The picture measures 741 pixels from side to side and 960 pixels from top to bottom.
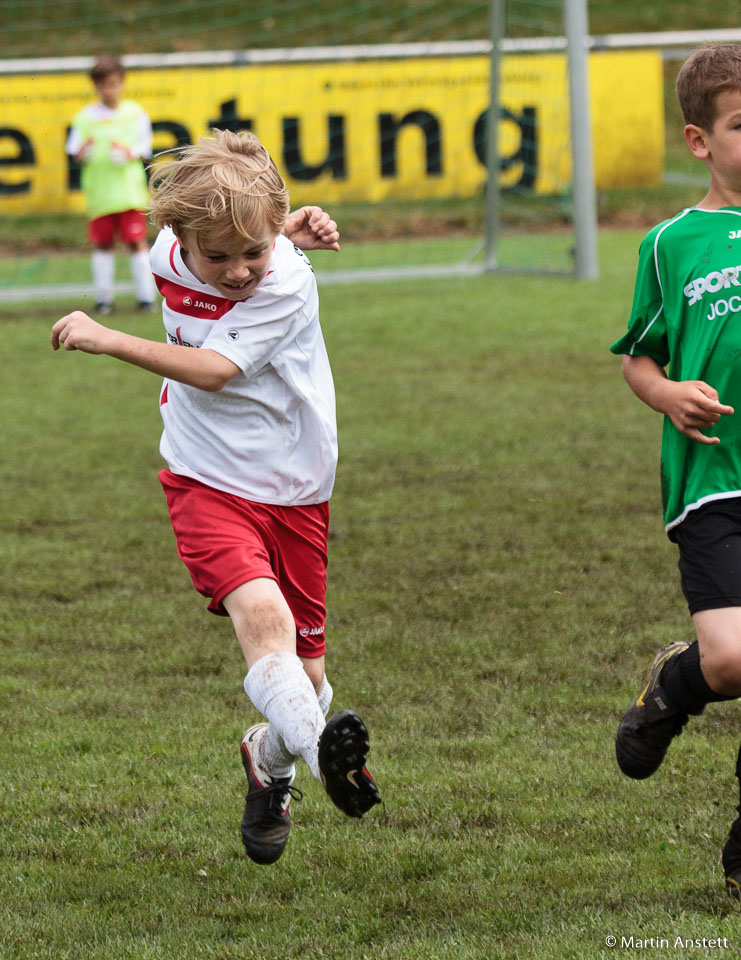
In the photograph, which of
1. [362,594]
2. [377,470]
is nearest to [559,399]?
[377,470]

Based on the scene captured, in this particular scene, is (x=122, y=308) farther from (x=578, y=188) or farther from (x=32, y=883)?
(x=32, y=883)

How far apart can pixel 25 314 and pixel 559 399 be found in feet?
18.9

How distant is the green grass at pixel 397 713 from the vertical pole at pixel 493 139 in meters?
6.06

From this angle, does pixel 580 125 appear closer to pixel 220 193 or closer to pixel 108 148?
pixel 108 148

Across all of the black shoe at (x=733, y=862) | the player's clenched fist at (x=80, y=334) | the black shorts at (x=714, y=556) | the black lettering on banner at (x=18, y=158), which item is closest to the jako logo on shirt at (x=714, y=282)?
the black shorts at (x=714, y=556)

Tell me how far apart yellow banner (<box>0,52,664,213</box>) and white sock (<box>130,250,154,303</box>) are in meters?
3.32

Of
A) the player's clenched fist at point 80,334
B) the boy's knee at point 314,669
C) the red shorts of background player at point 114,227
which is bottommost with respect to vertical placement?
the red shorts of background player at point 114,227

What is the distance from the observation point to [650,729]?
307 centimetres

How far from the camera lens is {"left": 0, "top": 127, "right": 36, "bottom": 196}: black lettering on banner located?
1528 cm

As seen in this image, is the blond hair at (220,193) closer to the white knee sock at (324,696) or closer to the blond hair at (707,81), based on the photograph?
the blond hair at (707,81)

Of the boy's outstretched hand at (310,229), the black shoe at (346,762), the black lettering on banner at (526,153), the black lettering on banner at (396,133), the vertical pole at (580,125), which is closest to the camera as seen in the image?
the black shoe at (346,762)

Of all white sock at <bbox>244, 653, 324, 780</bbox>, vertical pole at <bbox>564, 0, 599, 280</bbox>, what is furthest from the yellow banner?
white sock at <bbox>244, 653, 324, 780</bbox>

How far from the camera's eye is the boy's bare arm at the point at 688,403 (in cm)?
275

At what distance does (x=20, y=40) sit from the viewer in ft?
64.1
